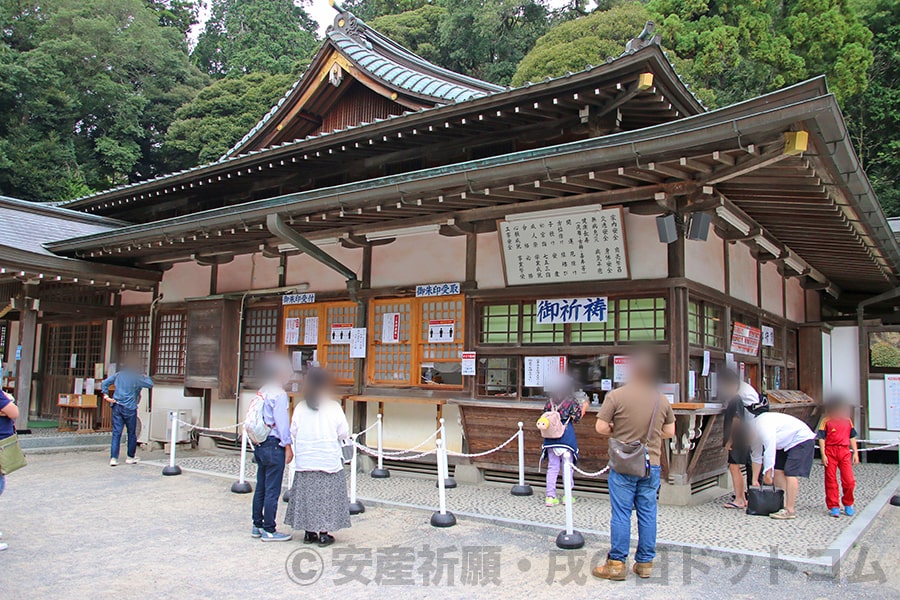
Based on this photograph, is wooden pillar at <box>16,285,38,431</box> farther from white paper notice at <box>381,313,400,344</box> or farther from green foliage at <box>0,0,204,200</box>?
green foliage at <box>0,0,204,200</box>

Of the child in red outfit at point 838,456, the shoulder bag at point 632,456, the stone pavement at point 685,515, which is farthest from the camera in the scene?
the child in red outfit at point 838,456

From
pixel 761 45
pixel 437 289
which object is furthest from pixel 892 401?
pixel 761 45

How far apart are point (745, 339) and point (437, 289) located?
191 inches

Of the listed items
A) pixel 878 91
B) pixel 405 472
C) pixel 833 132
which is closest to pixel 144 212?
pixel 405 472

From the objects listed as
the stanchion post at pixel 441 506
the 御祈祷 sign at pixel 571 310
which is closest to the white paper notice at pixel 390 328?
the 御祈祷 sign at pixel 571 310

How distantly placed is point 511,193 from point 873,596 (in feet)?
16.7

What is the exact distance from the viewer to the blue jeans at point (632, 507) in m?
5.02

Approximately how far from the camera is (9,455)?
557cm

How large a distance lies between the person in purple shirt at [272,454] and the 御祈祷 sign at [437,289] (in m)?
3.52

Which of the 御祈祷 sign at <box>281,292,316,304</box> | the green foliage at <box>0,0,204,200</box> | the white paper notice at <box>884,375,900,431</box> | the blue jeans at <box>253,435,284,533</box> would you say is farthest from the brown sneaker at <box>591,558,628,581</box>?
the green foliage at <box>0,0,204,200</box>

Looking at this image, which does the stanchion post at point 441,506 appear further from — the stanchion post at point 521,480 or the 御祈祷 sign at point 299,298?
the 御祈祷 sign at point 299,298

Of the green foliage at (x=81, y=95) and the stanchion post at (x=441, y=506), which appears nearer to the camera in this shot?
the stanchion post at (x=441, y=506)

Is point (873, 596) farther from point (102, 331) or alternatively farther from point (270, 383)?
point (102, 331)

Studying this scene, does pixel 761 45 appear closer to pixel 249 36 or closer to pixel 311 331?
pixel 311 331
